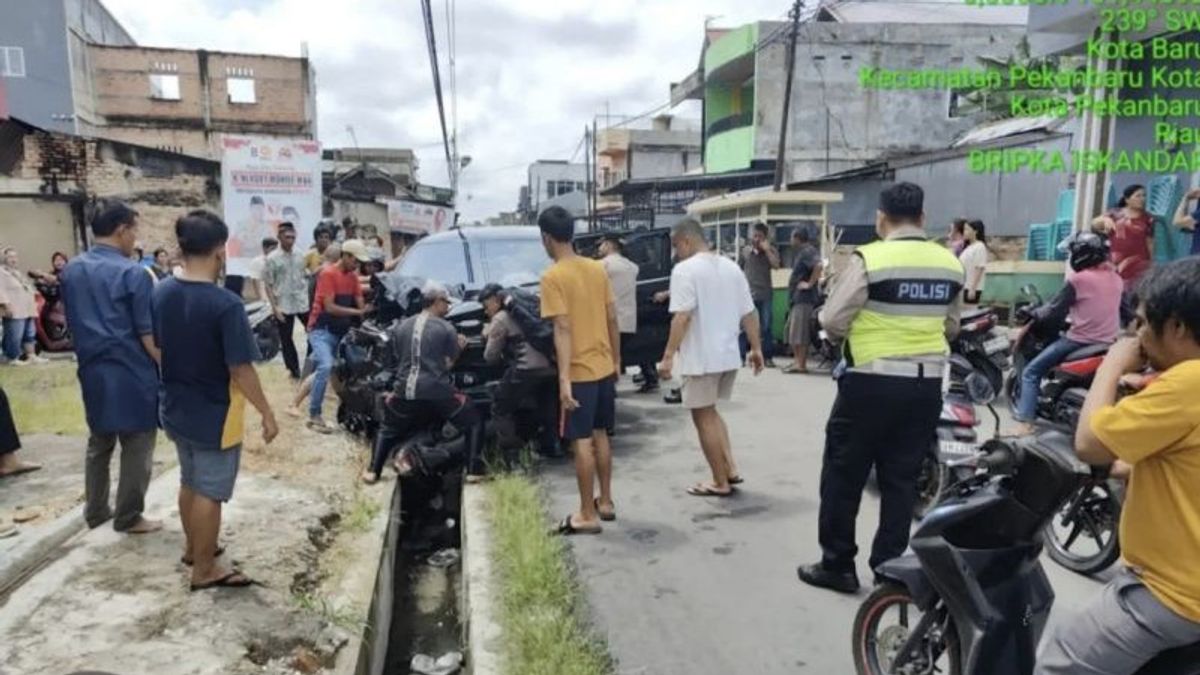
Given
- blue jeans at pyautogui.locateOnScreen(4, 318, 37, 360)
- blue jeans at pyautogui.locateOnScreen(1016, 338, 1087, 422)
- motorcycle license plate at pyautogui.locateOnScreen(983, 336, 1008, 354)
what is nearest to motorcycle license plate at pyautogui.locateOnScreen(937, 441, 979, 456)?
blue jeans at pyautogui.locateOnScreen(1016, 338, 1087, 422)

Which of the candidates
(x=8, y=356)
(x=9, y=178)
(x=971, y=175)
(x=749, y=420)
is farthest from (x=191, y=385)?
(x=971, y=175)

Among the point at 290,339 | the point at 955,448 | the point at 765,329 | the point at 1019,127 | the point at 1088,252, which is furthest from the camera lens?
the point at 1019,127

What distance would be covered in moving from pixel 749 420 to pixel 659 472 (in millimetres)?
1770

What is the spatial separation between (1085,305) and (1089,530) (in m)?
2.12

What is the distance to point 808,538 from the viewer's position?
4.32 meters

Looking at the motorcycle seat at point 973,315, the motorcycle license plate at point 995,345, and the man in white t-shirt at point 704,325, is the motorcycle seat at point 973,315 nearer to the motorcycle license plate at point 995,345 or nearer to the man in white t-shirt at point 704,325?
the motorcycle license plate at point 995,345

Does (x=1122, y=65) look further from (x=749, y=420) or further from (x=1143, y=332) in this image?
(x=1143, y=332)

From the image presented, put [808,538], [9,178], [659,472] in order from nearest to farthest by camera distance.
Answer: [808,538], [659,472], [9,178]

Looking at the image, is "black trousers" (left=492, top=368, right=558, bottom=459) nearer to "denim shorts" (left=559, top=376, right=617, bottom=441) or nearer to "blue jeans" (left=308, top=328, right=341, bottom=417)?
"denim shorts" (left=559, top=376, right=617, bottom=441)

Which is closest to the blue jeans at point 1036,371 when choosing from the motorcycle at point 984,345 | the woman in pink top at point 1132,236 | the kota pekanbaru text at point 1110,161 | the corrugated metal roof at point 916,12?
the motorcycle at point 984,345

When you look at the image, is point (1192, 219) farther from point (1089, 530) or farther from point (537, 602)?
point (537, 602)

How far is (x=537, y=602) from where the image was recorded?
352cm

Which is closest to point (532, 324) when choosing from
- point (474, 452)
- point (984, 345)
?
point (474, 452)

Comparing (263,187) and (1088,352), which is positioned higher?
(263,187)
